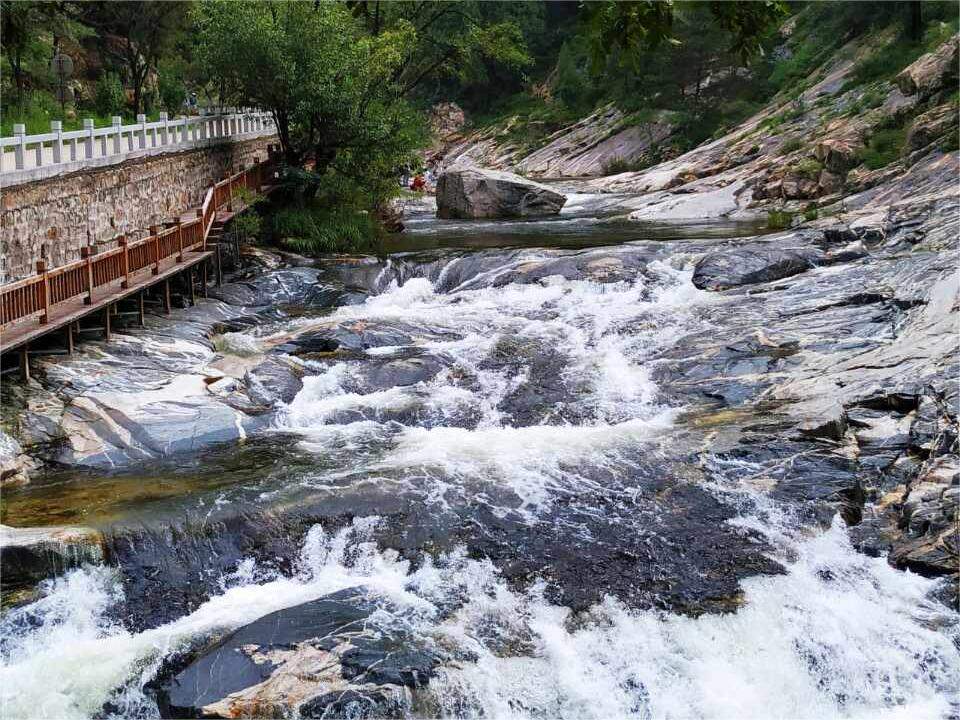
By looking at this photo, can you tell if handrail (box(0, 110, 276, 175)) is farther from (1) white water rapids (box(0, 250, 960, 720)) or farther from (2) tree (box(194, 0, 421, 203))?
(1) white water rapids (box(0, 250, 960, 720))

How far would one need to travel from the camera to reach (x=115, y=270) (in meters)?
19.0

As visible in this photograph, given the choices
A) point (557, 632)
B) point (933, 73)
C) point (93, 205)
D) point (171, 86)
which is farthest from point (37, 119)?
point (933, 73)

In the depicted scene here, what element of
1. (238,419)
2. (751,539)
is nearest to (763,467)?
(751,539)

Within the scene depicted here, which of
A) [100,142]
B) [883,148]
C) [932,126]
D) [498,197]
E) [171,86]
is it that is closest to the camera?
[100,142]

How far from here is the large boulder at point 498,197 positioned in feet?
120

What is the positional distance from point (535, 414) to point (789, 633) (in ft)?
21.1

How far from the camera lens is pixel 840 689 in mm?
10500

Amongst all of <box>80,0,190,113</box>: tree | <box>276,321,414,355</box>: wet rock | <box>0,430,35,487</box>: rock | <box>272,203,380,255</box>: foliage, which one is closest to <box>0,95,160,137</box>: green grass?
<box>80,0,190,113</box>: tree

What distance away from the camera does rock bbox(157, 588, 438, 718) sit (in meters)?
9.74

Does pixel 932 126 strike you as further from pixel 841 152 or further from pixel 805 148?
pixel 805 148

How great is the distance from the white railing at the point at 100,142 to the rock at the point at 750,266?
12470 millimetres

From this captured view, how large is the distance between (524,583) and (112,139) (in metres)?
16.3

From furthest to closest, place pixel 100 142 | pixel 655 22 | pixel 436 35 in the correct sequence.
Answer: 1. pixel 436 35
2. pixel 100 142
3. pixel 655 22

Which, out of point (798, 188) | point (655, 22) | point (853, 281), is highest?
point (655, 22)
